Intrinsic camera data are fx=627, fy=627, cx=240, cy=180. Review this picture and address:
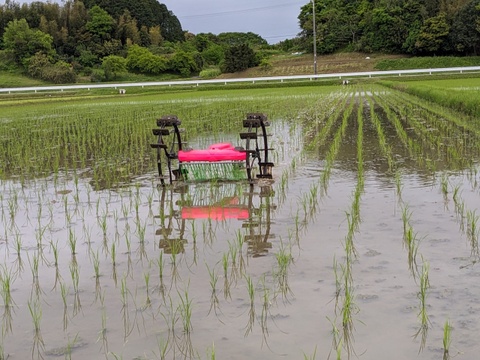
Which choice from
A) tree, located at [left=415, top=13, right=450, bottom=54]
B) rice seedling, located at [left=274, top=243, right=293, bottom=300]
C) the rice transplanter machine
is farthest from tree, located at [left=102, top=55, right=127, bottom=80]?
rice seedling, located at [left=274, top=243, right=293, bottom=300]

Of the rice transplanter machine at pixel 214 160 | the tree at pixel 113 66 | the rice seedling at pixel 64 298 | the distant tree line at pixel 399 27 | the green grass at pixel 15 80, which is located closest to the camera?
the rice seedling at pixel 64 298

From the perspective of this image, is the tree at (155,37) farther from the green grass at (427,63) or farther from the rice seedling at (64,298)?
the rice seedling at (64,298)

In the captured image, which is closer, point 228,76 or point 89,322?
point 89,322

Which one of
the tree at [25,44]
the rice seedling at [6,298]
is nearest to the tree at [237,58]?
the tree at [25,44]

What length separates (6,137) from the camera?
13.0 meters

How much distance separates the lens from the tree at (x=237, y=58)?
49.1 meters

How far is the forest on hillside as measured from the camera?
163ft

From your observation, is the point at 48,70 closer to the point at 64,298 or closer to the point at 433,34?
the point at 433,34

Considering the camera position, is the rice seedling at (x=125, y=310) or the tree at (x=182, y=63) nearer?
the rice seedling at (x=125, y=310)

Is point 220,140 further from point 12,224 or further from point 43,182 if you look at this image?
point 12,224

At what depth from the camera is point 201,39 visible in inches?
2788

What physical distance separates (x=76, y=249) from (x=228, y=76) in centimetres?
4434

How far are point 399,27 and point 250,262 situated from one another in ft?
168

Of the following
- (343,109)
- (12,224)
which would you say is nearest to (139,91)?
(343,109)
